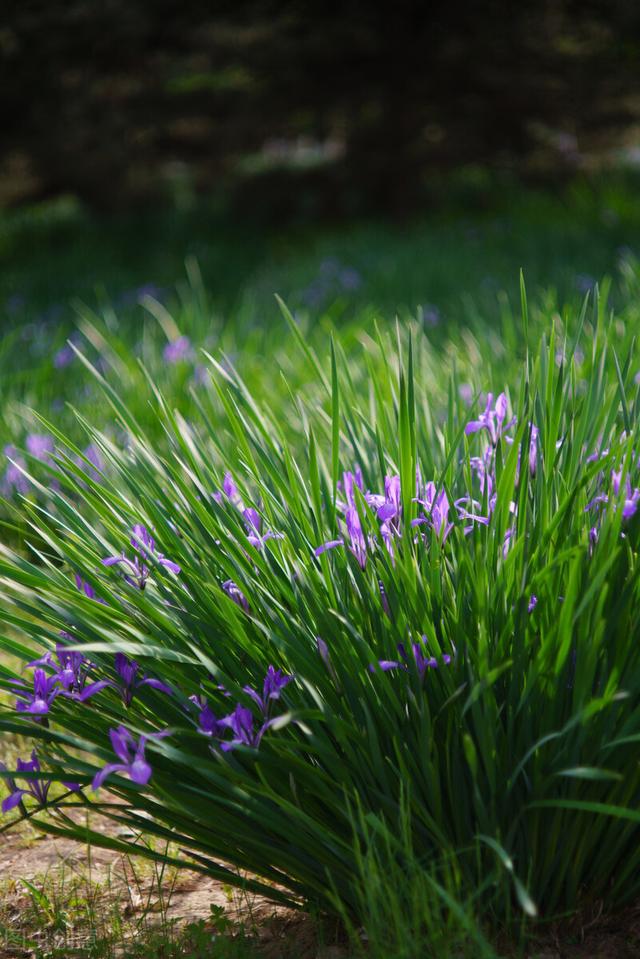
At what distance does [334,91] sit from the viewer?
401 inches

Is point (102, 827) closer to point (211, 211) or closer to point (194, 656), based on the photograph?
point (194, 656)

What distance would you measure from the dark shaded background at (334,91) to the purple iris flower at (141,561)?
9.16m

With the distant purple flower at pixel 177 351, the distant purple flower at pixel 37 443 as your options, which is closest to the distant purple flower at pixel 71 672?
the distant purple flower at pixel 37 443

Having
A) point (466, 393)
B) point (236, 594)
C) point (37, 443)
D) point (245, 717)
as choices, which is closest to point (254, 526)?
point (236, 594)

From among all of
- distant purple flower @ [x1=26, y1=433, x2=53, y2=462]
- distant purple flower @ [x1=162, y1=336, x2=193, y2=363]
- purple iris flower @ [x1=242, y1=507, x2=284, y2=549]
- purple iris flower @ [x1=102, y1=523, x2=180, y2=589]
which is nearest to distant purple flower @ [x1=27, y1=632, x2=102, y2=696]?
purple iris flower @ [x1=102, y1=523, x2=180, y2=589]

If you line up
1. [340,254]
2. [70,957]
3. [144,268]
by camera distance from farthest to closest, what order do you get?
[144,268]
[340,254]
[70,957]

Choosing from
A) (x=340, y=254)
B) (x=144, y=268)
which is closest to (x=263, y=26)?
(x=144, y=268)

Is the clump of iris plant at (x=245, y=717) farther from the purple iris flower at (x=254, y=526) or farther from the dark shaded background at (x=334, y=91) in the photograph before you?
the dark shaded background at (x=334, y=91)

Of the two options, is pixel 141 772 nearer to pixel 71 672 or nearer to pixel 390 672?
pixel 71 672

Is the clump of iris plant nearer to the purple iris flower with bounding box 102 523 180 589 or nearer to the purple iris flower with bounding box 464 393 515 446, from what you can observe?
the purple iris flower with bounding box 102 523 180 589

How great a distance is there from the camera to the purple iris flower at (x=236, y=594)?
1416 mm

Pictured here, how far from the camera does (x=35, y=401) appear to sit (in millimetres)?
3375

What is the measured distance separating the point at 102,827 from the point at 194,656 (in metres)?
0.71

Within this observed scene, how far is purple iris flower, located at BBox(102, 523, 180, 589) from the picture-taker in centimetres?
142
